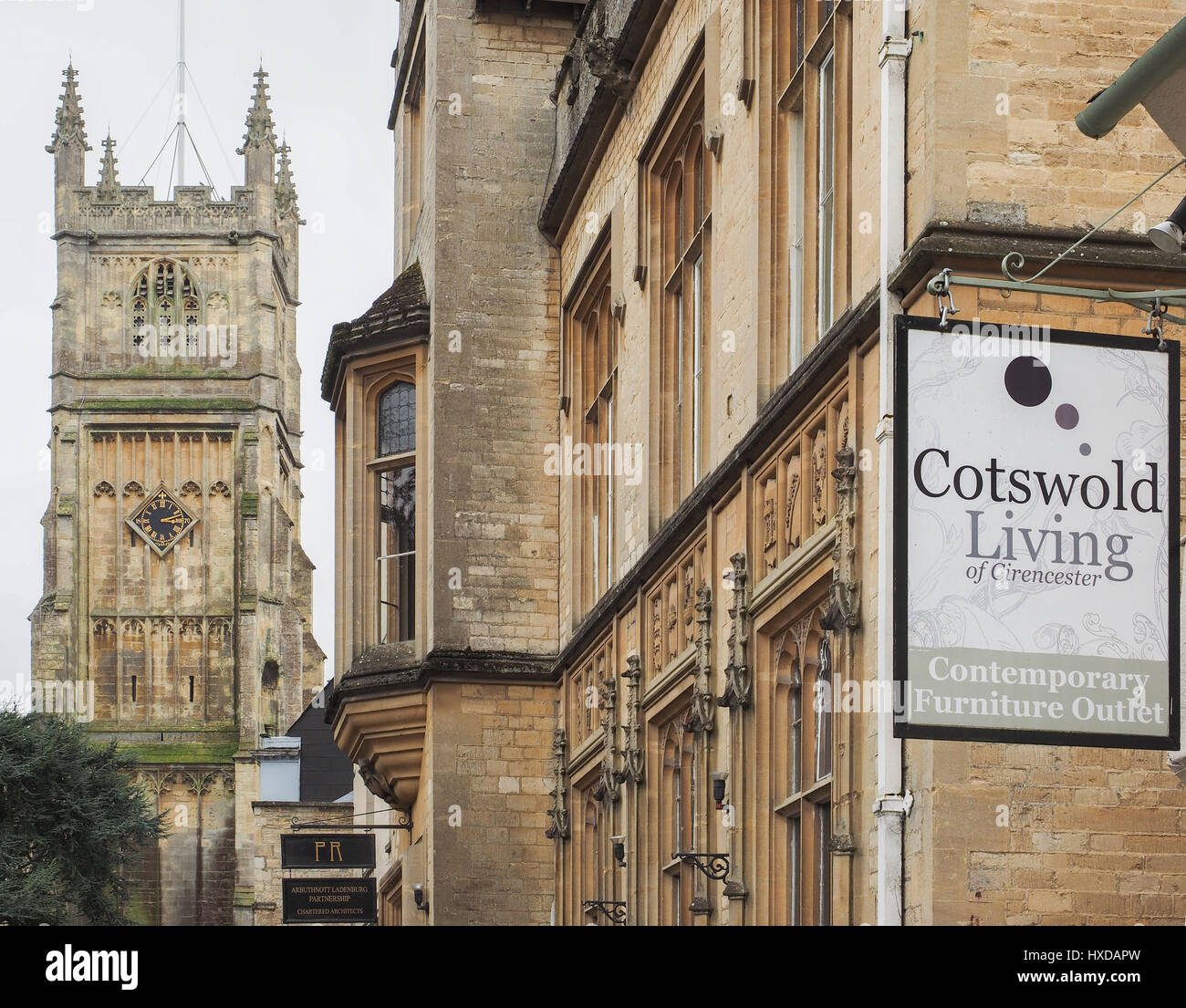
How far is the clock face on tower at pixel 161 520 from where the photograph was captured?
9662cm

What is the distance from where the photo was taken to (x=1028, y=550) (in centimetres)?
945

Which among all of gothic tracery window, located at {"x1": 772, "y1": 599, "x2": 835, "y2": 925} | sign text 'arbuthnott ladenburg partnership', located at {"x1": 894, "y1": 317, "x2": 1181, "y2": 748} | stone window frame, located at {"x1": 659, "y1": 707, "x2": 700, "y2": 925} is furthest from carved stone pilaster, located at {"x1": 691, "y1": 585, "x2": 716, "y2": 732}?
sign text 'arbuthnott ladenburg partnership', located at {"x1": 894, "y1": 317, "x2": 1181, "y2": 748}

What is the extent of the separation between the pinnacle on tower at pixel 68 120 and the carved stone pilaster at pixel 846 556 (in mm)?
89833

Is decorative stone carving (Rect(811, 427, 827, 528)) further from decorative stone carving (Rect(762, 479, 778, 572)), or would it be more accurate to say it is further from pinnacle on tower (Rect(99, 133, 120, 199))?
pinnacle on tower (Rect(99, 133, 120, 199))

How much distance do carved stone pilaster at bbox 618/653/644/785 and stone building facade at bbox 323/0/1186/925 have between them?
4cm

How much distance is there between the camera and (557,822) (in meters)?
21.9

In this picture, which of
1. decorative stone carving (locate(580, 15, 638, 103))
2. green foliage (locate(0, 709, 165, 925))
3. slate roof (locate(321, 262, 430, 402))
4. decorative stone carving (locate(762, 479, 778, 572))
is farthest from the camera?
green foliage (locate(0, 709, 165, 925))

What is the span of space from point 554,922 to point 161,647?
76.8 metres

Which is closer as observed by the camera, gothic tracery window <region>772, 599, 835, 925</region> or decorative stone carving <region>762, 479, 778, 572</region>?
gothic tracery window <region>772, 599, 835, 925</region>

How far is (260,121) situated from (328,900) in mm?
74392

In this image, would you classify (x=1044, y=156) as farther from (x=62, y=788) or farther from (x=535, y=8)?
(x=62, y=788)

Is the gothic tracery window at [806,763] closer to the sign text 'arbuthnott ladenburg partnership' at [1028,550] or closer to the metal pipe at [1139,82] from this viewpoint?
the sign text 'arbuthnott ladenburg partnership' at [1028,550]

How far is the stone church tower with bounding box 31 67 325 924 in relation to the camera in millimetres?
93000

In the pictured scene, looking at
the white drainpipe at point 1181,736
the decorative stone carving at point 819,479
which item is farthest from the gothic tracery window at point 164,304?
the white drainpipe at point 1181,736
